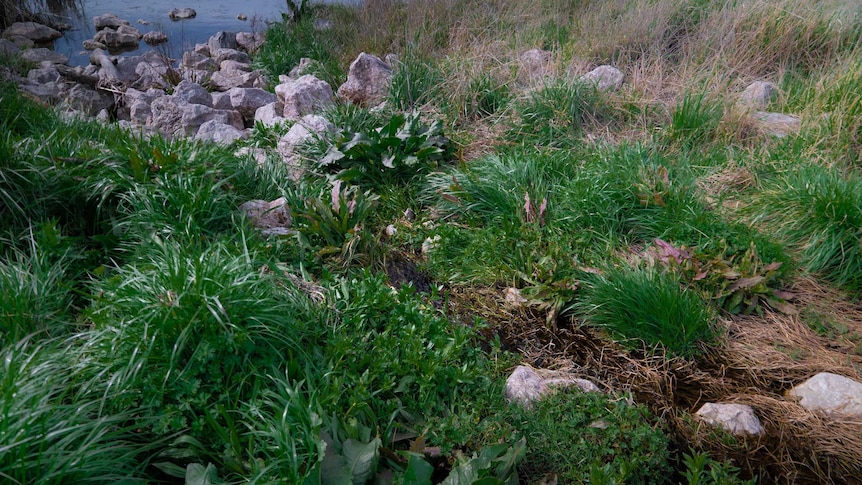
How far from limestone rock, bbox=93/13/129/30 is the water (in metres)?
0.18

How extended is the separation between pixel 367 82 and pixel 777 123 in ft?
12.6

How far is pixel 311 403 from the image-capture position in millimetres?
2270

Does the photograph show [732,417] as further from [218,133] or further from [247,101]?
[247,101]

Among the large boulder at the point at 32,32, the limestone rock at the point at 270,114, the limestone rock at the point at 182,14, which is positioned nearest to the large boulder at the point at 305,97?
the limestone rock at the point at 270,114

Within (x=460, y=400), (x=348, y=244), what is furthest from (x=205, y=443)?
(x=348, y=244)

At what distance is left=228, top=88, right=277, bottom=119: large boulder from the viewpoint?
673 cm

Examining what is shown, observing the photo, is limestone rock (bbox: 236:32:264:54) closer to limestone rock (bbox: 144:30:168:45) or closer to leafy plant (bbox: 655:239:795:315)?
limestone rock (bbox: 144:30:168:45)

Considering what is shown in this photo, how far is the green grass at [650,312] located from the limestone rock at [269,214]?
1941 mm

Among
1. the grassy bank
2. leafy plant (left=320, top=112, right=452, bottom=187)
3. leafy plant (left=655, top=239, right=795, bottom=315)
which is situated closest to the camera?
the grassy bank

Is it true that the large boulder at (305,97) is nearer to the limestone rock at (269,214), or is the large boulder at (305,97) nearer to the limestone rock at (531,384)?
the limestone rock at (269,214)

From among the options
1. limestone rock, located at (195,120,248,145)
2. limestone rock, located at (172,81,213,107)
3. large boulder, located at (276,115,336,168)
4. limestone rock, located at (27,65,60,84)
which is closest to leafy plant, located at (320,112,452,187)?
large boulder, located at (276,115,336,168)

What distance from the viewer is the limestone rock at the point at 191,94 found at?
21.6ft

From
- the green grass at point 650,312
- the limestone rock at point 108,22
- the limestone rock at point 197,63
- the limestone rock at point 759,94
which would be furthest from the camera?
the limestone rock at point 108,22

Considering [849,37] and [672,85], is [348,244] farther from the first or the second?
[849,37]
